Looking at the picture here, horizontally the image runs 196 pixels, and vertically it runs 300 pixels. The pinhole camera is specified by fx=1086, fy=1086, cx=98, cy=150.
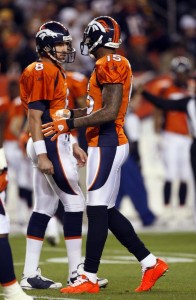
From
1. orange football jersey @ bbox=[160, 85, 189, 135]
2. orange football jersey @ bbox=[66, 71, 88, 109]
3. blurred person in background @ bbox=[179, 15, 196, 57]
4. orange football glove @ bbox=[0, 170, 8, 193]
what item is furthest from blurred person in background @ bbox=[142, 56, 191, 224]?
orange football glove @ bbox=[0, 170, 8, 193]

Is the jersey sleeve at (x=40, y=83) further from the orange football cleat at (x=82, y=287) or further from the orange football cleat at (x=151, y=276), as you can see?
the orange football cleat at (x=151, y=276)

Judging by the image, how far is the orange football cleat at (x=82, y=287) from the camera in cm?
709

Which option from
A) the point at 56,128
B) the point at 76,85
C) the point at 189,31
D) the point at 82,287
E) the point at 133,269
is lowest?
the point at 133,269

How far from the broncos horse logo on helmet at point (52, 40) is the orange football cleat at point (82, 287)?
4.99 feet

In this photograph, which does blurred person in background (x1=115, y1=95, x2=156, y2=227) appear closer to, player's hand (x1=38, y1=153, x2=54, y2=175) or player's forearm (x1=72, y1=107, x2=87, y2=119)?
player's forearm (x1=72, y1=107, x2=87, y2=119)

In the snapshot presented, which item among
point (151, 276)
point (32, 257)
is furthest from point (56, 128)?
point (151, 276)

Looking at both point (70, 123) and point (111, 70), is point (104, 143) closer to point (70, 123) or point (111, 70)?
point (70, 123)

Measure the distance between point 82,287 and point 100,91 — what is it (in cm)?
129

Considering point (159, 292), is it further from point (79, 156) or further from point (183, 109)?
point (183, 109)

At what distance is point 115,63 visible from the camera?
705cm

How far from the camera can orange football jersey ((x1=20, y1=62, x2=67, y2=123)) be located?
7.30 meters

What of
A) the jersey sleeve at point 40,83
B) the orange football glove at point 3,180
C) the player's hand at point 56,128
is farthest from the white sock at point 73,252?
the orange football glove at point 3,180

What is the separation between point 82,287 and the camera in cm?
707

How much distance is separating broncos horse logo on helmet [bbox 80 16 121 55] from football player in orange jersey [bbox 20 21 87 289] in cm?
31
